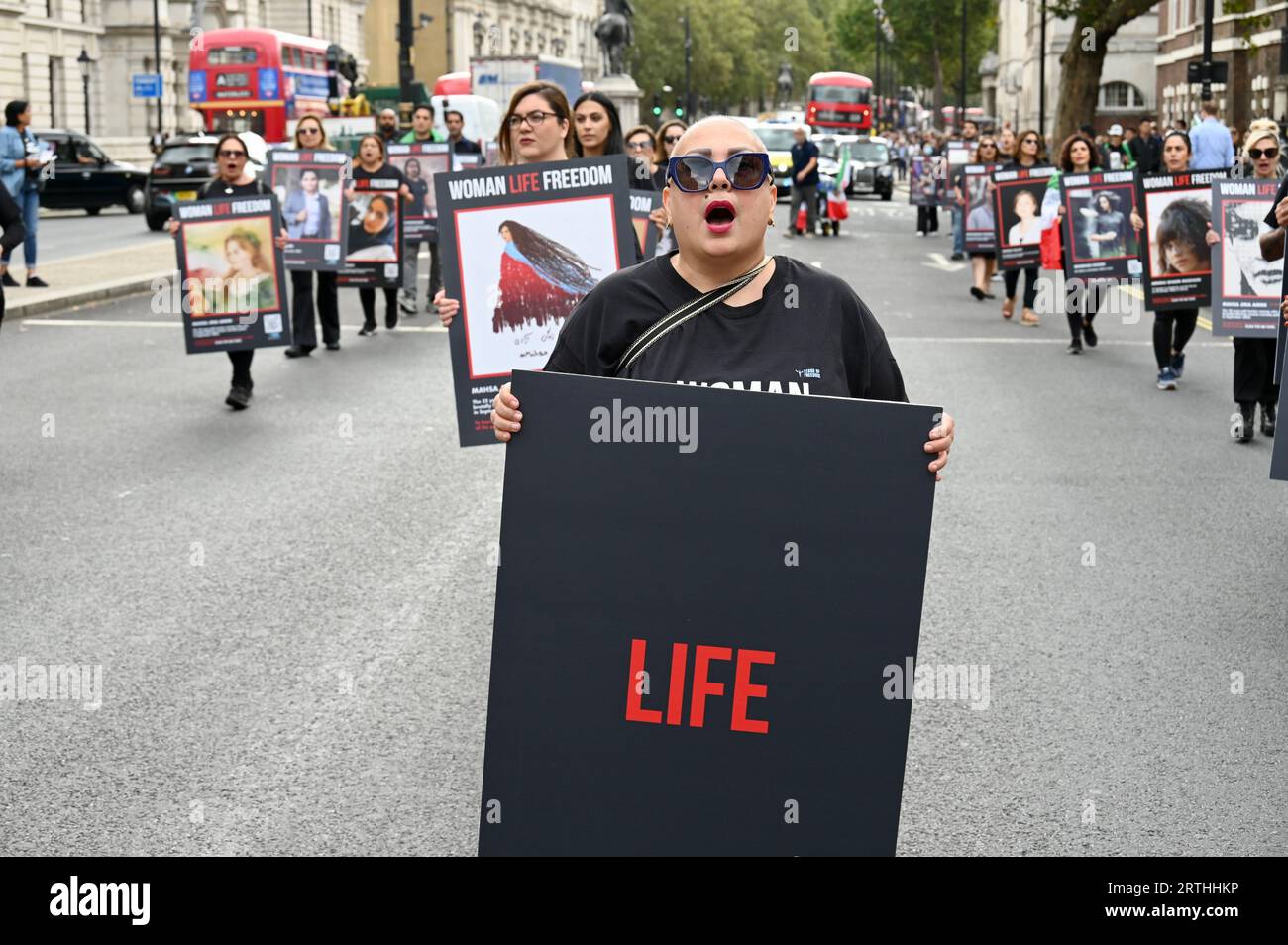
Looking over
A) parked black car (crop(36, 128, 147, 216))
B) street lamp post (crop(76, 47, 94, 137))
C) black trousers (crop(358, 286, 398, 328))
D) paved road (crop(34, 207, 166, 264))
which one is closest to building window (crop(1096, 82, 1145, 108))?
street lamp post (crop(76, 47, 94, 137))

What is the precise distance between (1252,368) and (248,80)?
52642mm

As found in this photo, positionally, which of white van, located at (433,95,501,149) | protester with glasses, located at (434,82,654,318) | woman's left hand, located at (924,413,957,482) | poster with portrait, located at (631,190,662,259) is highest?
white van, located at (433,95,501,149)

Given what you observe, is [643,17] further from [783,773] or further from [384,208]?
[783,773]

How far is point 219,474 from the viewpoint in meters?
10.6

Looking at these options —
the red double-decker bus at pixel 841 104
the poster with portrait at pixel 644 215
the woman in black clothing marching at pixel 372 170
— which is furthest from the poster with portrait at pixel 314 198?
the red double-decker bus at pixel 841 104

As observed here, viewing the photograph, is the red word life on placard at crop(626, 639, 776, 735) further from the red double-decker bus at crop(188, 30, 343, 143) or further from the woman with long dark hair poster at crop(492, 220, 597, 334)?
the red double-decker bus at crop(188, 30, 343, 143)

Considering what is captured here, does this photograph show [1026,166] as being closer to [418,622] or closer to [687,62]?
[418,622]

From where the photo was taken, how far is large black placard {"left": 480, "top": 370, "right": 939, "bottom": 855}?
352 centimetres

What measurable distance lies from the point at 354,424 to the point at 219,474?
192 centimetres

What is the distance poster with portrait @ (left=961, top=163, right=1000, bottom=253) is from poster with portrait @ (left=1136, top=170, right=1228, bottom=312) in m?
6.69

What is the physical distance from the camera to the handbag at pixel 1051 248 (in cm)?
1884

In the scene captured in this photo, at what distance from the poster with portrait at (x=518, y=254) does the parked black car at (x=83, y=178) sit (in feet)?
119

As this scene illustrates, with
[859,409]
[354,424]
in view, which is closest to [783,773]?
[859,409]

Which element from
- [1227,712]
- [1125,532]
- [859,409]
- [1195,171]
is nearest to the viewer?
[859,409]
